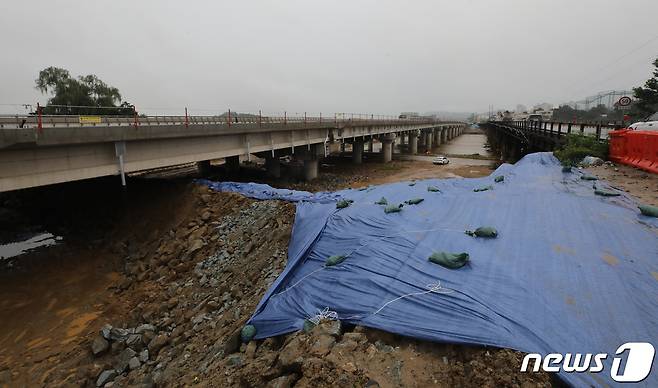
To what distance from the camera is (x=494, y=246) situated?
5988mm

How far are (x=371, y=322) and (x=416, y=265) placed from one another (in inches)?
56.3

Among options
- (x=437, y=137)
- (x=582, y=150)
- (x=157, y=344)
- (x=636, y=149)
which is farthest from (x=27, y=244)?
(x=437, y=137)

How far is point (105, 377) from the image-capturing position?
22.6ft

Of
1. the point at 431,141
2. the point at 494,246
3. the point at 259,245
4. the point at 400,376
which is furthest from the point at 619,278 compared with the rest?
the point at 431,141

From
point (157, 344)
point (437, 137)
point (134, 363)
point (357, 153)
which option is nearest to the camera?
point (134, 363)

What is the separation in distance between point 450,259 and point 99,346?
8406 mm

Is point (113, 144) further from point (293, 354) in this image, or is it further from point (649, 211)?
point (649, 211)

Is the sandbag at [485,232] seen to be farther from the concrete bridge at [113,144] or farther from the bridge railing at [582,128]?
the bridge railing at [582,128]

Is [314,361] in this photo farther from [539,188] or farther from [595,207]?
[539,188]

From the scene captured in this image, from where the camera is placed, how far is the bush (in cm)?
1584

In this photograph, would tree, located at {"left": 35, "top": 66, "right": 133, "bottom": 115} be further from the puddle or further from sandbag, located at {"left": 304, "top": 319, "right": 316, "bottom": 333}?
sandbag, located at {"left": 304, "top": 319, "right": 316, "bottom": 333}

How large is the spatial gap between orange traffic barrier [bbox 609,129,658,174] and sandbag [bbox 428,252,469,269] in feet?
39.9

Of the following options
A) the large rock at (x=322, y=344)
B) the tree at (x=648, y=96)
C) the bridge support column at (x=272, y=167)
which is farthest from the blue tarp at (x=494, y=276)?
the tree at (x=648, y=96)

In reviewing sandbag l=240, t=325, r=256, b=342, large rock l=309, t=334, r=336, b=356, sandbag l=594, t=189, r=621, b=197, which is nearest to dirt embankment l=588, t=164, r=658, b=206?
sandbag l=594, t=189, r=621, b=197
